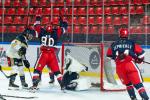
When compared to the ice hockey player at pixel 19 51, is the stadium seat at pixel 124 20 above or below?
above

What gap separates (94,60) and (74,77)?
0.72 meters

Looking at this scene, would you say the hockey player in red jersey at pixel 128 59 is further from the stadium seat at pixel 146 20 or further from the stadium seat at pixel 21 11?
the stadium seat at pixel 21 11

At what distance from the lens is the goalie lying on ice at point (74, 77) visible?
8.03 m

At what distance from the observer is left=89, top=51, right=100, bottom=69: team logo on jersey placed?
859 cm

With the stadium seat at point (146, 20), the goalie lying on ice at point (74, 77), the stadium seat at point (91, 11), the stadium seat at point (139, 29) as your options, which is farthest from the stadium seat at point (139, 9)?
the goalie lying on ice at point (74, 77)

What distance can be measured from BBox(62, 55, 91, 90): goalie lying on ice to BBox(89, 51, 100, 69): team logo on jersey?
0.28 m

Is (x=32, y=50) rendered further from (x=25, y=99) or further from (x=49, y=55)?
(x=25, y=99)

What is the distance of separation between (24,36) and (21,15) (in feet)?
22.5

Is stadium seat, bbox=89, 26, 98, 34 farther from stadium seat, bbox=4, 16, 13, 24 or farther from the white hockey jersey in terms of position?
the white hockey jersey

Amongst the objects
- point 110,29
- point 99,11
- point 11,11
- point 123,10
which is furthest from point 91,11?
point 11,11

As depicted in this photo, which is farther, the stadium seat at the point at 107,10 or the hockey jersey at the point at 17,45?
the stadium seat at the point at 107,10

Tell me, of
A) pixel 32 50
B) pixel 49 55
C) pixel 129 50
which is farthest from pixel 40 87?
pixel 32 50

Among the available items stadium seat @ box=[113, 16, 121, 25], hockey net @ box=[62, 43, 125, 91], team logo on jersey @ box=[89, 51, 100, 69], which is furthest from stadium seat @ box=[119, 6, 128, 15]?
team logo on jersey @ box=[89, 51, 100, 69]

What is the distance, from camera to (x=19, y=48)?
307 inches
